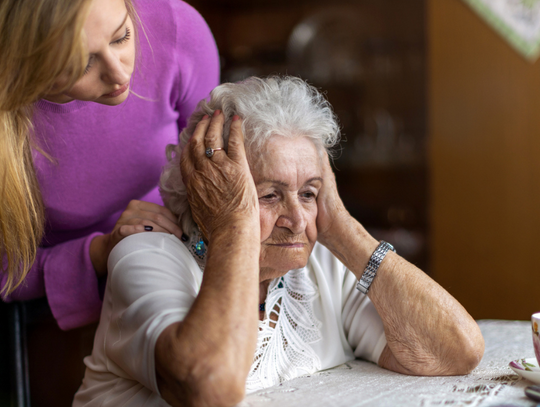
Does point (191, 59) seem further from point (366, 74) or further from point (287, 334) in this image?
point (366, 74)

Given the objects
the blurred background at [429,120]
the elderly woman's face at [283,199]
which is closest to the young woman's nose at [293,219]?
the elderly woman's face at [283,199]

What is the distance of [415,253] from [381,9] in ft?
5.36

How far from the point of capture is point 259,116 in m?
1.18

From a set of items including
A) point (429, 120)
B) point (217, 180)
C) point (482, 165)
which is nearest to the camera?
point (217, 180)

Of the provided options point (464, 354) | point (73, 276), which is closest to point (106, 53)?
point (73, 276)

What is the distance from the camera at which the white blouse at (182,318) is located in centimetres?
96

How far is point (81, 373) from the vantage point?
1684 mm

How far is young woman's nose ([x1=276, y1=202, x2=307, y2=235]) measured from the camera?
118 cm

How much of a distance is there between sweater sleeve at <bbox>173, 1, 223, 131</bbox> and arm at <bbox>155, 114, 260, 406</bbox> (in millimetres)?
429

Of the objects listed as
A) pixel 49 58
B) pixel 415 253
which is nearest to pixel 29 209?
pixel 49 58

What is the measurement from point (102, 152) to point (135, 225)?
0.29 metres

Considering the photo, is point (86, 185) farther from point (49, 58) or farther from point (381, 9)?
point (381, 9)

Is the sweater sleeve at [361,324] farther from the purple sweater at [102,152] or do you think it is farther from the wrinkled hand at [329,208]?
the purple sweater at [102,152]

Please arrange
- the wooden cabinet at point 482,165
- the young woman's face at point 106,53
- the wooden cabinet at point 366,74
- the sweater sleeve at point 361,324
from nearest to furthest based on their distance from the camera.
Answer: the young woman's face at point 106,53, the sweater sleeve at point 361,324, the wooden cabinet at point 482,165, the wooden cabinet at point 366,74
